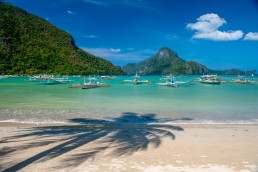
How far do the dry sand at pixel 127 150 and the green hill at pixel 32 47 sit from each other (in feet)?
363

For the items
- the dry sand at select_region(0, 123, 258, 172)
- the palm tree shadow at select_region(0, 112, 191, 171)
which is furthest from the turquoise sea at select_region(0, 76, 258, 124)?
the dry sand at select_region(0, 123, 258, 172)

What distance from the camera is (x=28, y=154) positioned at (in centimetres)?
680

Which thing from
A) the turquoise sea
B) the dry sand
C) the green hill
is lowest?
the turquoise sea

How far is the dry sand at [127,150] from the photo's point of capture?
604cm

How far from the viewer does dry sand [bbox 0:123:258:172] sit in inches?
238

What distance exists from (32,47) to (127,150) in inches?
5048

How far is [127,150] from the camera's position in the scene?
289 inches

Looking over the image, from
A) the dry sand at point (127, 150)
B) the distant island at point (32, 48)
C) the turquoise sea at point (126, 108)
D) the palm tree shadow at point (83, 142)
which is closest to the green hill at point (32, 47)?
the distant island at point (32, 48)

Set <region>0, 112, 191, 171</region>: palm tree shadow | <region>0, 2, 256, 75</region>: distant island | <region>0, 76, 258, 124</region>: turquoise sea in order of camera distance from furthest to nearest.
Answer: <region>0, 2, 256, 75</region>: distant island, <region>0, 76, 258, 124</region>: turquoise sea, <region>0, 112, 191, 171</region>: palm tree shadow

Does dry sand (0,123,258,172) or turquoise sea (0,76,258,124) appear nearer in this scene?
dry sand (0,123,258,172)

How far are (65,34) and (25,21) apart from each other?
3275 cm

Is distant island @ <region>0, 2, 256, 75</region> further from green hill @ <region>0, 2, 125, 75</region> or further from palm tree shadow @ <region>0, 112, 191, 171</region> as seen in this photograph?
palm tree shadow @ <region>0, 112, 191, 171</region>

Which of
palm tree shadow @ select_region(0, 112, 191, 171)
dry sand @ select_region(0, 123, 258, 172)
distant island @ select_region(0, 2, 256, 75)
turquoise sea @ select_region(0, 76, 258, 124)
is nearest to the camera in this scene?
dry sand @ select_region(0, 123, 258, 172)

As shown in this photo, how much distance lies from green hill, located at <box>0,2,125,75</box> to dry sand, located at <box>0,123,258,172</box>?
363ft
